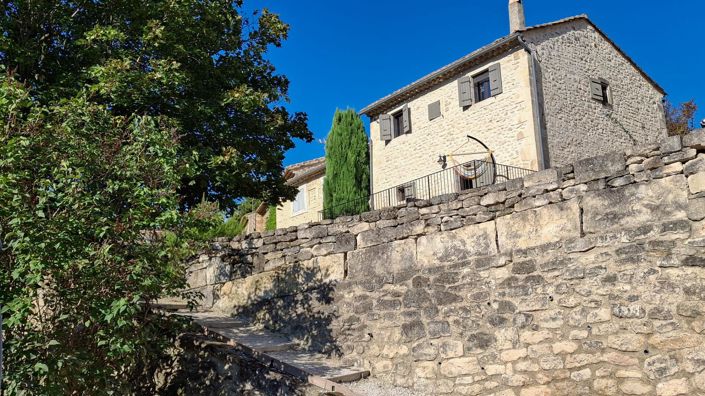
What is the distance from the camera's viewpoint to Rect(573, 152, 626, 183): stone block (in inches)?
209

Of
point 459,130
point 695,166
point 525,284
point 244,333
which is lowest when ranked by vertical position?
point 244,333

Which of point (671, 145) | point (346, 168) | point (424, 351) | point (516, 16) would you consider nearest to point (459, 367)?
point (424, 351)

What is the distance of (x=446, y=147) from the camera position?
1712cm

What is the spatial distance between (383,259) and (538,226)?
1.89 metres

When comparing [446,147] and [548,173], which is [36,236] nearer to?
[548,173]

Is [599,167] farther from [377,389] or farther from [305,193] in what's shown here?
[305,193]

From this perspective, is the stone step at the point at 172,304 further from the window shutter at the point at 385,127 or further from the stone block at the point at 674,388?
the window shutter at the point at 385,127

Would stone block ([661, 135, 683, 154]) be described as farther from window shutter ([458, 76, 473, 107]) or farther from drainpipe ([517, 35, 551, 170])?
window shutter ([458, 76, 473, 107])

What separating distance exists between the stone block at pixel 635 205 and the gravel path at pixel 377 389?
8.03 feet

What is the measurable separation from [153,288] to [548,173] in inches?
155

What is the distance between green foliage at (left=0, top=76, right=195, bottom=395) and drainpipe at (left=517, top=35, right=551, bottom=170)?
11.0 m

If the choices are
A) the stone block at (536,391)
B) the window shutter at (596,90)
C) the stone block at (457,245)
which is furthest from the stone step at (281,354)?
the window shutter at (596,90)

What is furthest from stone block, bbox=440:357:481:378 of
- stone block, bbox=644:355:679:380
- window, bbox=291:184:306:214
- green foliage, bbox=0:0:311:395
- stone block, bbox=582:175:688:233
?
window, bbox=291:184:306:214

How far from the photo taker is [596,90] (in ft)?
54.9
